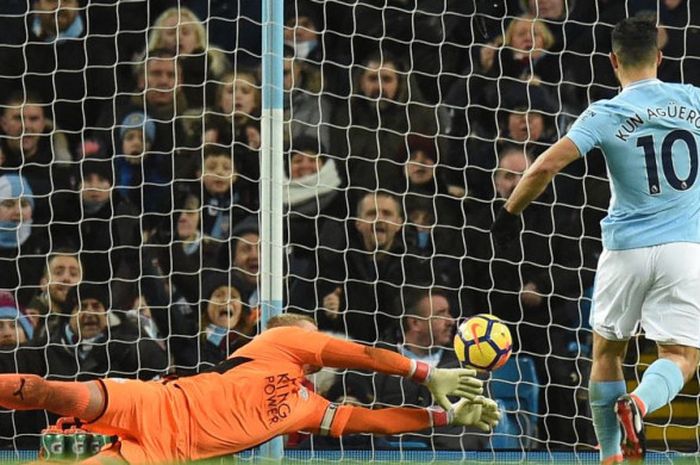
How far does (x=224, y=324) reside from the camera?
25.7ft

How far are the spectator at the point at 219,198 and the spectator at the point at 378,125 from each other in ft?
1.83

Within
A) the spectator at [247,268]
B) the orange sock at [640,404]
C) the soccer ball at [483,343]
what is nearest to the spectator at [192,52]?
the spectator at [247,268]

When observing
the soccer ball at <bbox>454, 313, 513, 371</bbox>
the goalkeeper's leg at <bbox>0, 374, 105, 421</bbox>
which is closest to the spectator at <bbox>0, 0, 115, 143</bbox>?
the goalkeeper's leg at <bbox>0, 374, 105, 421</bbox>

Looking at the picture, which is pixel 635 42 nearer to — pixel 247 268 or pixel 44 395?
pixel 44 395

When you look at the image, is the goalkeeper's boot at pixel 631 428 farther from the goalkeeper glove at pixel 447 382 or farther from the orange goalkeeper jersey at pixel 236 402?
the orange goalkeeper jersey at pixel 236 402

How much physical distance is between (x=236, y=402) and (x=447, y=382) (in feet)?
2.72

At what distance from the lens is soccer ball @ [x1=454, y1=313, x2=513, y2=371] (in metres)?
5.99

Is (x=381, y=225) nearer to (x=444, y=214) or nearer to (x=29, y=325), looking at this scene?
(x=444, y=214)

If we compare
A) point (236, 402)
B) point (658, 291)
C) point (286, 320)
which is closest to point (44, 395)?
point (236, 402)

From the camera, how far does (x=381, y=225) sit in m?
7.96

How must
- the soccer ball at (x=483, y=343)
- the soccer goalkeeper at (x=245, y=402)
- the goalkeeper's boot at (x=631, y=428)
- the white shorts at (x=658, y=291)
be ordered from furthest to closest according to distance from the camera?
the soccer ball at (x=483, y=343) → the white shorts at (x=658, y=291) → the soccer goalkeeper at (x=245, y=402) → the goalkeeper's boot at (x=631, y=428)

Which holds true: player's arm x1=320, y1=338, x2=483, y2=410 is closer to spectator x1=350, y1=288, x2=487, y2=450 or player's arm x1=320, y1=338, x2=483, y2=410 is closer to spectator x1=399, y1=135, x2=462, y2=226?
spectator x1=350, y1=288, x2=487, y2=450

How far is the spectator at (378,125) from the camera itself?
8.11 m

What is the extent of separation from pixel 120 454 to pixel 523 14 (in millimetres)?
3698
